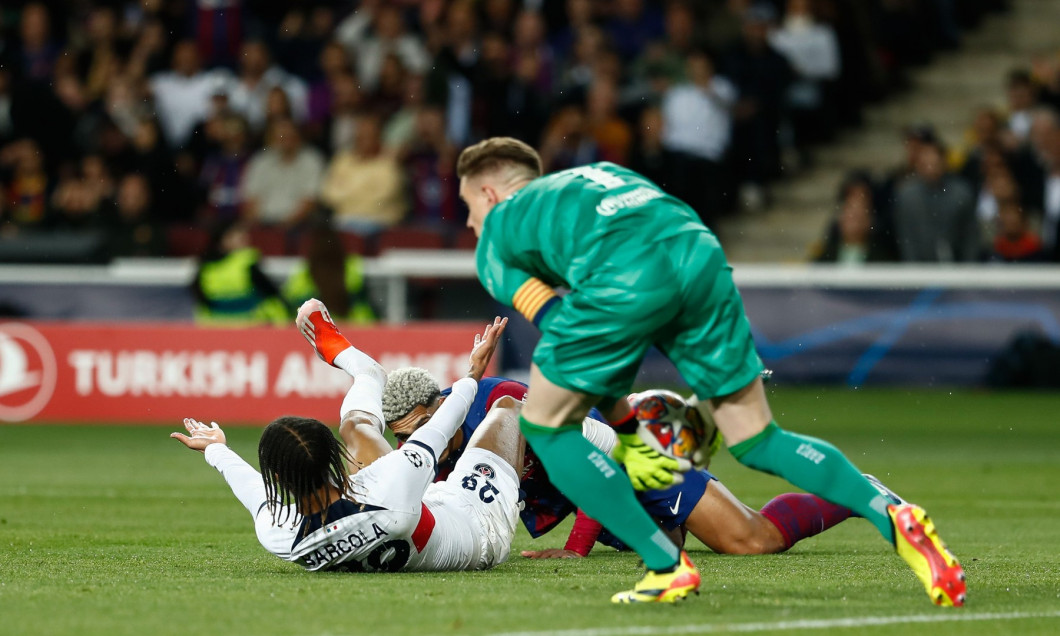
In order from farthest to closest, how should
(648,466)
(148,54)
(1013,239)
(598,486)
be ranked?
(148,54)
(1013,239)
(648,466)
(598,486)

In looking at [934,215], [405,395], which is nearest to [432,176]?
[934,215]

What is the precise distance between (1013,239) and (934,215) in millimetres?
804

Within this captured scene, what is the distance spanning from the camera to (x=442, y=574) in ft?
20.0

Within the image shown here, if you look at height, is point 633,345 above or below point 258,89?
above

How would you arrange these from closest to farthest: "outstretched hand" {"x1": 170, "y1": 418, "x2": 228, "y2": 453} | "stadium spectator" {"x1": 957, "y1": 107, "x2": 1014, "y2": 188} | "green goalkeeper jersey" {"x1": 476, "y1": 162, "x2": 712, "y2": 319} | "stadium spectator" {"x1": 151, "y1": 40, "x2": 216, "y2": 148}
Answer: "green goalkeeper jersey" {"x1": 476, "y1": 162, "x2": 712, "y2": 319}
"outstretched hand" {"x1": 170, "y1": 418, "x2": 228, "y2": 453}
"stadium spectator" {"x1": 957, "y1": 107, "x2": 1014, "y2": 188}
"stadium spectator" {"x1": 151, "y1": 40, "x2": 216, "y2": 148}

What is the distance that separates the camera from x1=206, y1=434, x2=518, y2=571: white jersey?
5766mm

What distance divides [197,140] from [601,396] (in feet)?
46.3

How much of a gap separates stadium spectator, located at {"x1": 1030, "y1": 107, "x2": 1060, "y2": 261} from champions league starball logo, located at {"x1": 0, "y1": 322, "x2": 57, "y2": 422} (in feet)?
30.5

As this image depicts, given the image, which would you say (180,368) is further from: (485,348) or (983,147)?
(485,348)

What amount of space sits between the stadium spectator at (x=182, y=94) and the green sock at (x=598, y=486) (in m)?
14.5

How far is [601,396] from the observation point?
16.8ft

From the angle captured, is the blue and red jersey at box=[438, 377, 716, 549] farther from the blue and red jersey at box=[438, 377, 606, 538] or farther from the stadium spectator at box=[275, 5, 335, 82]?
the stadium spectator at box=[275, 5, 335, 82]

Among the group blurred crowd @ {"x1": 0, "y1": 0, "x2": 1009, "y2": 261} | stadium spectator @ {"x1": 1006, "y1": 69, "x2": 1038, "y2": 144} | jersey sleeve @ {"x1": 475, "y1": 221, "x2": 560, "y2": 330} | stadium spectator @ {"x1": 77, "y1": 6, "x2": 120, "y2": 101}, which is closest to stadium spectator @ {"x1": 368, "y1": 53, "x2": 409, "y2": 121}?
blurred crowd @ {"x1": 0, "y1": 0, "x2": 1009, "y2": 261}

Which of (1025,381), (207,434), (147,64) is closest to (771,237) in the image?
(1025,381)
